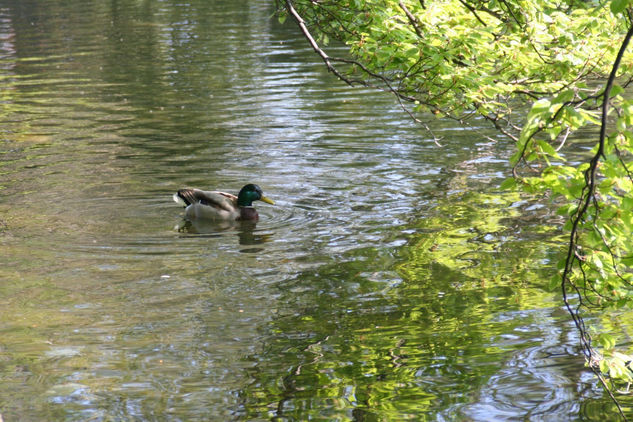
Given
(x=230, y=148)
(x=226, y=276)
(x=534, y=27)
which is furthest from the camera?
(x=230, y=148)

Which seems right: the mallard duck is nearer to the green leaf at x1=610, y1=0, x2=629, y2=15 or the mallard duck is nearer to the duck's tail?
the duck's tail

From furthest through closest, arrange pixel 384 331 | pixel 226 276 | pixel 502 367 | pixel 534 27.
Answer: pixel 226 276 → pixel 534 27 → pixel 384 331 → pixel 502 367

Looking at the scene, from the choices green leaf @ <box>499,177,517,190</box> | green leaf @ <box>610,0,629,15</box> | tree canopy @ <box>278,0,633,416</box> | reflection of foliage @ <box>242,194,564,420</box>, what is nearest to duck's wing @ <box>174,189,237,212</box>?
reflection of foliage @ <box>242,194,564,420</box>

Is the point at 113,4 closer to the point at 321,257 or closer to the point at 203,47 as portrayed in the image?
the point at 203,47

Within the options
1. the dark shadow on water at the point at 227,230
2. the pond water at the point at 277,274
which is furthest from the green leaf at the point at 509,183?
the dark shadow on water at the point at 227,230

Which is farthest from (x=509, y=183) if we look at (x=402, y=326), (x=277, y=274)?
(x=277, y=274)

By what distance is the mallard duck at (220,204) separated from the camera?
39.2ft

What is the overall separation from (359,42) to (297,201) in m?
4.61

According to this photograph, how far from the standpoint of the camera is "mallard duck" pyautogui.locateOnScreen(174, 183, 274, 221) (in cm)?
1195

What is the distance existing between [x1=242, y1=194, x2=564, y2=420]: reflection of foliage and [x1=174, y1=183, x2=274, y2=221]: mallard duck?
2.34 m

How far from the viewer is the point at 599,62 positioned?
8938 mm

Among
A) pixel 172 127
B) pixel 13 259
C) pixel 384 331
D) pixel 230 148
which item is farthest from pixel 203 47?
pixel 384 331

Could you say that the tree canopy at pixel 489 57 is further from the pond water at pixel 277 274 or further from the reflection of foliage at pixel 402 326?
the reflection of foliage at pixel 402 326

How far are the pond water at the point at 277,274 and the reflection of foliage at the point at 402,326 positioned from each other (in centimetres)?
2
